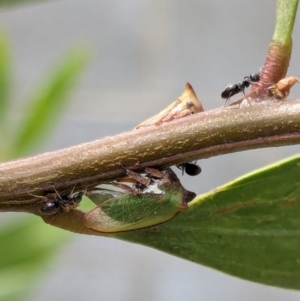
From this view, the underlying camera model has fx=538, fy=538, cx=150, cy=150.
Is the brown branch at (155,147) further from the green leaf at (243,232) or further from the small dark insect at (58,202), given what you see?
the green leaf at (243,232)

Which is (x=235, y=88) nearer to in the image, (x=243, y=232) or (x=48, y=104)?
(x=243, y=232)

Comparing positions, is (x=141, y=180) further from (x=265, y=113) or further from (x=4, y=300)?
(x=4, y=300)

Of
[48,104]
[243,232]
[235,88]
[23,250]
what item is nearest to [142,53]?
[48,104]

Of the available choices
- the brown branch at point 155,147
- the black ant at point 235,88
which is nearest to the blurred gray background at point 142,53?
the black ant at point 235,88

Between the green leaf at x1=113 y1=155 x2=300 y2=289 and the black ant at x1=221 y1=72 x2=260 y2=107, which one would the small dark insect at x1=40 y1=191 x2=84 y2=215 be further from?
the black ant at x1=221 y1=72 x2=260 y2=107

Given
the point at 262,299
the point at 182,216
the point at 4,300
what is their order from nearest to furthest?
the point at 182,216
the point at 4,300
the point at 262,299

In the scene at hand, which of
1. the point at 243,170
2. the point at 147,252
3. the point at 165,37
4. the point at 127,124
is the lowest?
the point at 147,252

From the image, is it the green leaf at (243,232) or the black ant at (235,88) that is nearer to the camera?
the green leaf at (243,232)

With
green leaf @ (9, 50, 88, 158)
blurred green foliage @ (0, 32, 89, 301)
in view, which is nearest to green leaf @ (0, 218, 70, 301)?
blurred green foliage @ (0, 32, 89, 301)

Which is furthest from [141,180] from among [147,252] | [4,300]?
[147,252]
